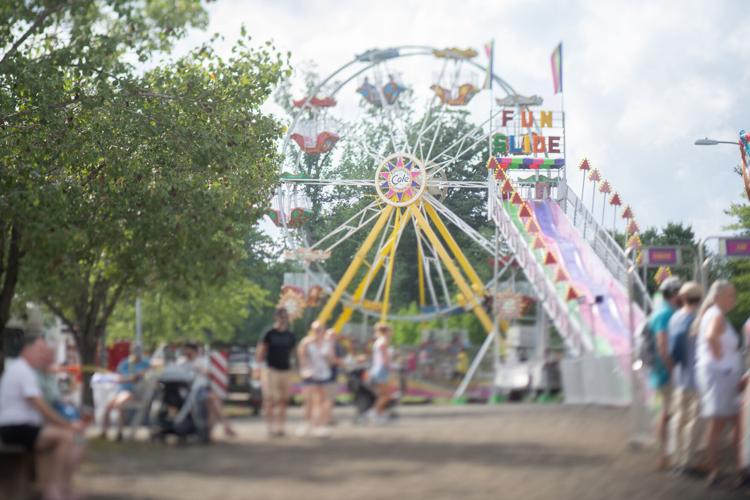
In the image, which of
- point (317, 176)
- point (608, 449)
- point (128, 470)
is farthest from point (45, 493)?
point (317, 176)

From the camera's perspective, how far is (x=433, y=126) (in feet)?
121

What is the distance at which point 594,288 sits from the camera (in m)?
18.6

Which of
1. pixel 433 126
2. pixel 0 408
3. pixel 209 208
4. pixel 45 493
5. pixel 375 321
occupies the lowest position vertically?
pixel 45 493

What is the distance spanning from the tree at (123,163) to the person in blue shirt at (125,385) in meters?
8.19

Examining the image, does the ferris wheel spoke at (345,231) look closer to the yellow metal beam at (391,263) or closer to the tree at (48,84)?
the yellow metal beam at (391,263)

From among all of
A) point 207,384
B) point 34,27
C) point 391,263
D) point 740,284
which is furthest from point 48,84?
point 740,284

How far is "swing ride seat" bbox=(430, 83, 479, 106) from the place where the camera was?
33719 mm

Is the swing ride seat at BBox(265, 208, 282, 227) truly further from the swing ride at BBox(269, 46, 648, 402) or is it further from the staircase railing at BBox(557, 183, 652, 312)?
the staircase railing at BBox(557, 183, 652, 312)

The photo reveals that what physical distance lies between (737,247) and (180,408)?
10.5 meters

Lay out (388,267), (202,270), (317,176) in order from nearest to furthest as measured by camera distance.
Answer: (388,267), (202,270), (317,176)

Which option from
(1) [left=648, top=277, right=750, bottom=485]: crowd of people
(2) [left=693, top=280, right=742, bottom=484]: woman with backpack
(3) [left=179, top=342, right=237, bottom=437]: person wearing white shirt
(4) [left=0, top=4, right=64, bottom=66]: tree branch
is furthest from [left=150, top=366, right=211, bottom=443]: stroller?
(4) [left=0, top=4, right=64, bottom=66]: tree branch

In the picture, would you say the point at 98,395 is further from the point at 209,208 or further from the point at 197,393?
the point at 209,208

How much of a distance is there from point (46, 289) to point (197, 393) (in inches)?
514

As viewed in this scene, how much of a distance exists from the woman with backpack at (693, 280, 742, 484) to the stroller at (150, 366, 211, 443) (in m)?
5.08
